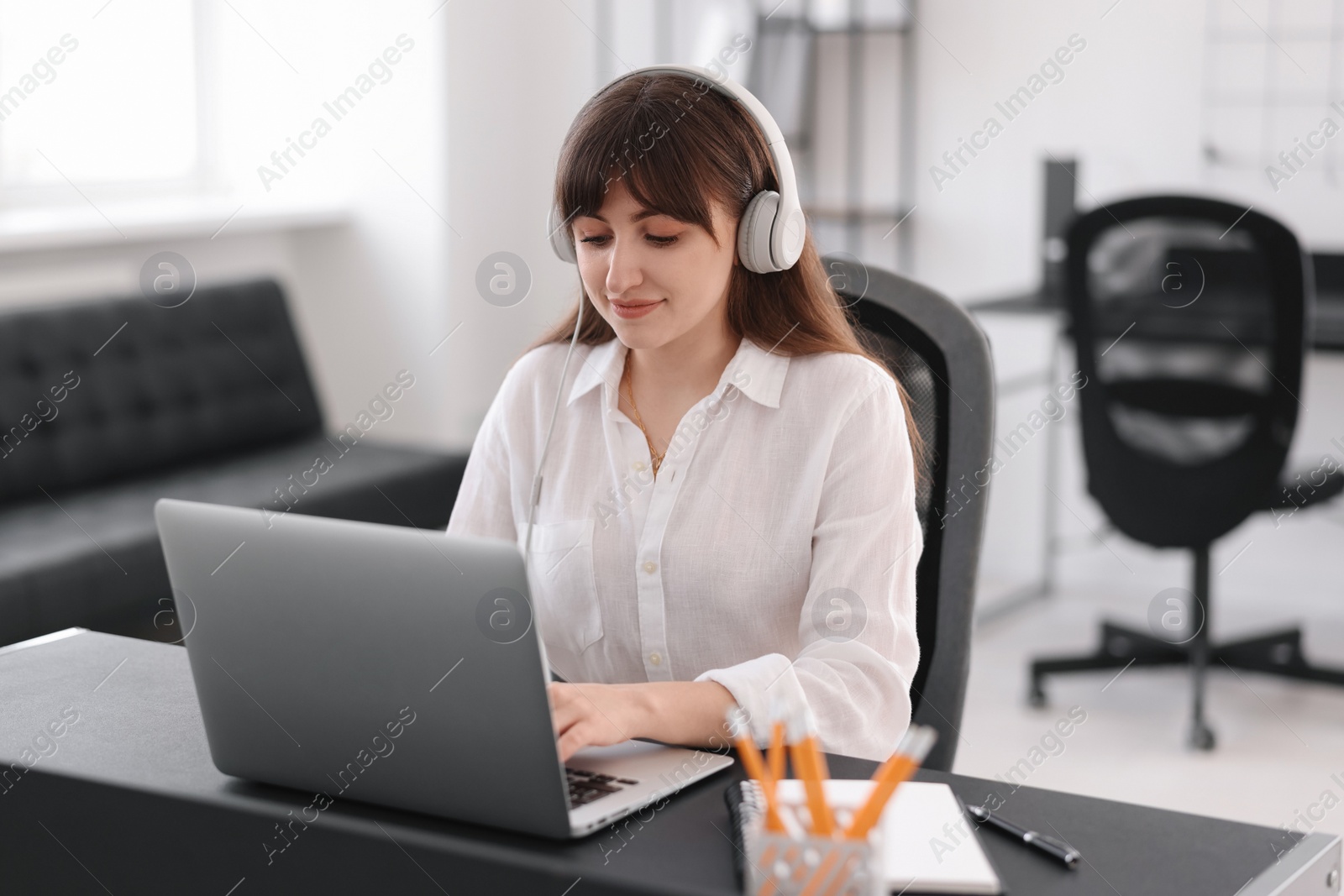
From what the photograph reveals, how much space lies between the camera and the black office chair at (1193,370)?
261cm

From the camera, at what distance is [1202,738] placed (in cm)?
272

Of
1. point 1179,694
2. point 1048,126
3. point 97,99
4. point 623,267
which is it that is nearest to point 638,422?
point 623,267

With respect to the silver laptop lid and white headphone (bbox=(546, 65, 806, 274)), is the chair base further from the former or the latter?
the silver laptop lid

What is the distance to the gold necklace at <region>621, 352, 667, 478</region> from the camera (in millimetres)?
1385

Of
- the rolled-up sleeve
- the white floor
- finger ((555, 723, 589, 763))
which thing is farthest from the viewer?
the white floor

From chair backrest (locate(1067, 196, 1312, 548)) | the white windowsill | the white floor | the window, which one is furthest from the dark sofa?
chair backrest (locate(1067, 196, 1312, 548))

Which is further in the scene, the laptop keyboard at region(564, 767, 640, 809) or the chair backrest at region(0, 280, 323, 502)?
the chair backrest at region(0, 280, 323, 502)

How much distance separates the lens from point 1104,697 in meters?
3.01

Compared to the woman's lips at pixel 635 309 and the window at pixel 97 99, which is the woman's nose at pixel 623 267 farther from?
the window at pixel 97 99

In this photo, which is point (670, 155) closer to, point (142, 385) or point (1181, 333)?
point (1181, 333)

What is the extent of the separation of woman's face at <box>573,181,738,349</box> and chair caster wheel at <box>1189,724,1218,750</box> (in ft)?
5.88

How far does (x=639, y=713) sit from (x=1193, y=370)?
194cm

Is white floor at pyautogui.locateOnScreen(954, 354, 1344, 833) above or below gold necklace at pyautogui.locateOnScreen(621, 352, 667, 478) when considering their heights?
below

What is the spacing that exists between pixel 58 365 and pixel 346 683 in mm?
2345
